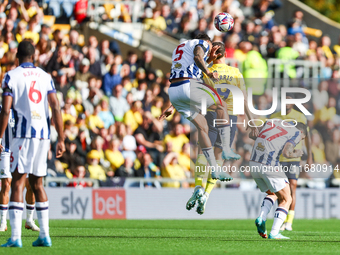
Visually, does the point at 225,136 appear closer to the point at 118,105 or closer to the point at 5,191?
the point at 5,191

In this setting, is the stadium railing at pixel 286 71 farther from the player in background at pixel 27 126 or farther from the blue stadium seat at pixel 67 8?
the player in background at pixel 27 126

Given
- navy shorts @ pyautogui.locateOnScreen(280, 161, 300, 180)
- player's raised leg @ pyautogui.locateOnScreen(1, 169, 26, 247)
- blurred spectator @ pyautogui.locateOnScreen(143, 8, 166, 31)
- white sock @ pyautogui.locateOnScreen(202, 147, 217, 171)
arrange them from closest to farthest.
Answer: player's raised leg @ pyautogui.locateOnScreen(1, 169, 26, 247) → white sock @ pyautogui.locateOnScreen(202, 147, 217, 171) → navy shorts @ pyautogui.locateOnScreen(280, 161, 300, 180) → blurred spectator @ pyautogui.locateOnScreen(143, 8, 166, 31)

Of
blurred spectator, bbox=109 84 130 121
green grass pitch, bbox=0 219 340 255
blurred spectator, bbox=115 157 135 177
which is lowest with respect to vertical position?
green grass pitch, bbox=0 219 340 255

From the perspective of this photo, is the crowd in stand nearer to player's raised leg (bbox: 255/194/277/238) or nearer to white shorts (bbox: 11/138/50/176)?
player's raised leg (bbox: 255/194/277/238)

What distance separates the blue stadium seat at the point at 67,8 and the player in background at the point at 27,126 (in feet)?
Answer: 39.5

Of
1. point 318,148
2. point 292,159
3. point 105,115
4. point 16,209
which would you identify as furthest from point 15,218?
point 318,148

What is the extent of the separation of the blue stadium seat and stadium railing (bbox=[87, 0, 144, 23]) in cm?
57

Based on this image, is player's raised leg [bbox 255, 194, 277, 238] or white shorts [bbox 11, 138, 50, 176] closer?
white shorts [bbox 11, 138, 50, 176]

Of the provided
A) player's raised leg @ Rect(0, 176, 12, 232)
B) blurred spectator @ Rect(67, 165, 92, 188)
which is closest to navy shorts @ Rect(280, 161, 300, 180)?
blurred spectator @ Rect(67, 165, 92, 188)

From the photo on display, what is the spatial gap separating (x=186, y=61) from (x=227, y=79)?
1231 mm

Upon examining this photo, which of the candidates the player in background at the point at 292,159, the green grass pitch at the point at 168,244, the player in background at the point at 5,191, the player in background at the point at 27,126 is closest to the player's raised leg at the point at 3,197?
the player in background at the point at 5,191

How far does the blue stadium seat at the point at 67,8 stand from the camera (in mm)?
19547

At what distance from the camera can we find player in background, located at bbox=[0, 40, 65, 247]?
768cm

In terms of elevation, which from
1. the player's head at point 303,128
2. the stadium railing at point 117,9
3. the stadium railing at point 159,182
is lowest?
the stadium railing at point 159,182
